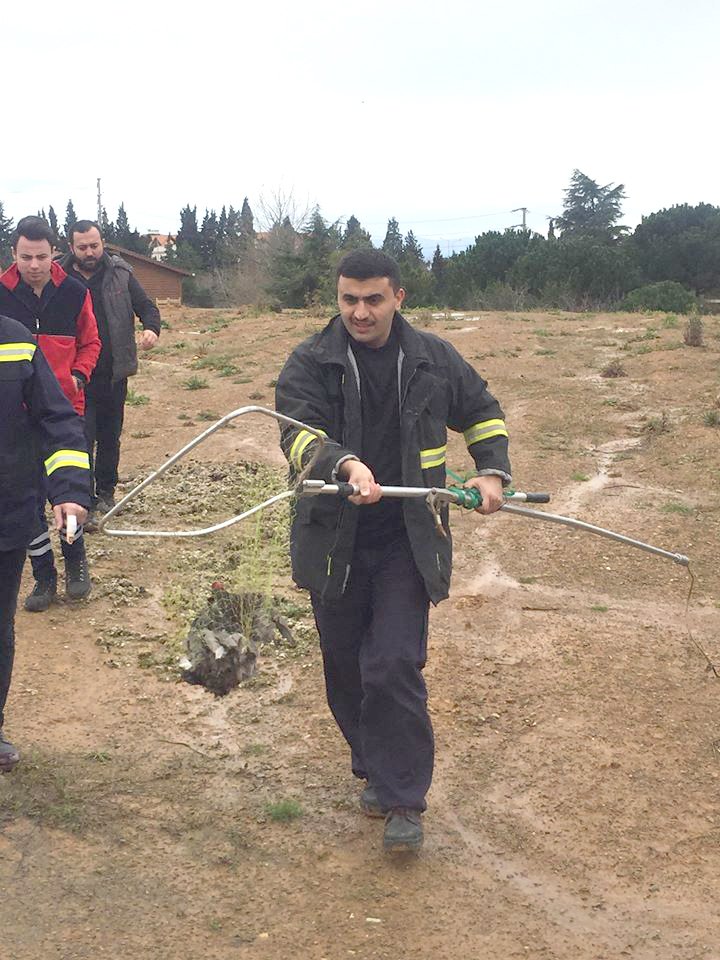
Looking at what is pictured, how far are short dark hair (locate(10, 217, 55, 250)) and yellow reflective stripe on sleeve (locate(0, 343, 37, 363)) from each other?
145cm

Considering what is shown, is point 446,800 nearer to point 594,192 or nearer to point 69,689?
point 69,689

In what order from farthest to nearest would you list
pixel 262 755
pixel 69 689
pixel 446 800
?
pixel 69 689, pixel 262 755, pixel 446 800

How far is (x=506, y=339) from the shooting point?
1591 centimetres

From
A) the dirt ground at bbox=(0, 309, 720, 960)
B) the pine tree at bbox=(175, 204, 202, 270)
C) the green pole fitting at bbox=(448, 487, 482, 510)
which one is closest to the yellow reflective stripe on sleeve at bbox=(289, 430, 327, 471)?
the green pole fitting at bbox=(448, 487, 482, 510)

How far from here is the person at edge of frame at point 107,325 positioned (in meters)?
5.88

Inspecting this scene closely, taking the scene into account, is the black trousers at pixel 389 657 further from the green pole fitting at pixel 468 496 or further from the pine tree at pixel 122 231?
the pine tree at pixel 122 231

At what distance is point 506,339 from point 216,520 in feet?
33.2

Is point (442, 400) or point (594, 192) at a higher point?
point (594, 192)

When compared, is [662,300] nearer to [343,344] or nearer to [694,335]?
[694,335]

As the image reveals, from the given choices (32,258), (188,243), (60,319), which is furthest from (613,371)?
(188,243)

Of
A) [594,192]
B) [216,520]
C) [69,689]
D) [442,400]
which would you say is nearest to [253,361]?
[216,520]

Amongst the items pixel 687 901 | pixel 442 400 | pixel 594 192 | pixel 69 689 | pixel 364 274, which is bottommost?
pixel 687 901

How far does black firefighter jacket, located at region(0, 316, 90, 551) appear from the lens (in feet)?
10.7

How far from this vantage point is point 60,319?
507 centimetres
